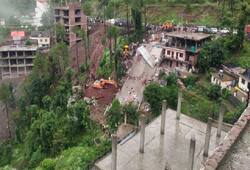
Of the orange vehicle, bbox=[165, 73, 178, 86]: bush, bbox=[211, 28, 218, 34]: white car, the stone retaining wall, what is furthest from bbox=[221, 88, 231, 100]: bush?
the stone retaining wall

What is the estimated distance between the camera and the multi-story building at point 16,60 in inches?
2140

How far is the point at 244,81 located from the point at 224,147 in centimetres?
2489

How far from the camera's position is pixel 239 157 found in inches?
284

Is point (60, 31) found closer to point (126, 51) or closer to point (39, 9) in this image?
point (126, 51)

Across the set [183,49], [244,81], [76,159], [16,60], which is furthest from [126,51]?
[16,60]

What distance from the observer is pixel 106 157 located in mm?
23922

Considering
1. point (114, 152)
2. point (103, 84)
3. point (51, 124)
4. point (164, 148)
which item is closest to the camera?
point (114, 152)

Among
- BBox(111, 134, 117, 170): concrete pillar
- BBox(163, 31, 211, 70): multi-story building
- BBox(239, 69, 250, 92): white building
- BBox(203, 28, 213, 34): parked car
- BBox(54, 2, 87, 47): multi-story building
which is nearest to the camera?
BBox(111, 134, 117, 170): concrete pillar

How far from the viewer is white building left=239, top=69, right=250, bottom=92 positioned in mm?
29702

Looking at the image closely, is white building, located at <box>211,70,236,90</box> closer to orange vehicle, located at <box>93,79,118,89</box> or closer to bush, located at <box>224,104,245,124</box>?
bush, located at <box>224,104,245,124</box>

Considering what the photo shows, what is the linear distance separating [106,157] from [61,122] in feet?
34.2

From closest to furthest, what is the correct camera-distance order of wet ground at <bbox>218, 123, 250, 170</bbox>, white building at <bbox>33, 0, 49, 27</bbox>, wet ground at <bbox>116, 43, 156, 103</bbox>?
wet ground at <bbox>218, 123, 250, 170</bbox>, wet ground at <bbox>116, 43, 156, 103</bbox>, white building at <bbox>33, 0, 49, 27</bbox>

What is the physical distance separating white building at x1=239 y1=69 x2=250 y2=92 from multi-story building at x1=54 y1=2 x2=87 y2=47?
107ft

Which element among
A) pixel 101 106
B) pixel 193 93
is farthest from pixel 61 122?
pixel 193 93
